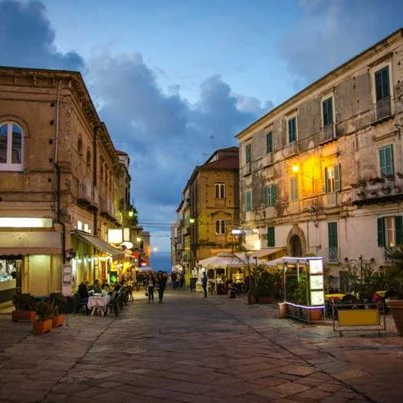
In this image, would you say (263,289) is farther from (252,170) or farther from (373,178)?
(252,170)

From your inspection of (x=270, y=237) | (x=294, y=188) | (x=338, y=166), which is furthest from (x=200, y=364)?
(x=270, y=237)

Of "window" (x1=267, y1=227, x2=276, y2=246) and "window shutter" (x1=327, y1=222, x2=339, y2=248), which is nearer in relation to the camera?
"window shutter" (x1=327, y1=222, x2=339, y2=248)

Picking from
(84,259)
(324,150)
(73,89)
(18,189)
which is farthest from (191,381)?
(324,150)

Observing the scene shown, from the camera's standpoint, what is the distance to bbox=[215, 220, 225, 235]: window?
50.9 metres

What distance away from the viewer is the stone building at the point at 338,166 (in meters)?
22.5

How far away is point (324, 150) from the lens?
2780 centimetres

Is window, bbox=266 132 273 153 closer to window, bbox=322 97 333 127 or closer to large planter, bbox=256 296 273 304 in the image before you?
window, bbox=322 97 333 127

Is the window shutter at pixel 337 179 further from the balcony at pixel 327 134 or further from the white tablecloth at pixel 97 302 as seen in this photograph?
the white tablecloth at pixel 97 302

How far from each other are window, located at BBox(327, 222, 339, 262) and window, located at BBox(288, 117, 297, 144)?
20.5ft

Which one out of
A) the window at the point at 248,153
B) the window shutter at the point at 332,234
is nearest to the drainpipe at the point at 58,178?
the window shutter at the point at 332,234

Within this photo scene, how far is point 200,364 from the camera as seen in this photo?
32.2 feet

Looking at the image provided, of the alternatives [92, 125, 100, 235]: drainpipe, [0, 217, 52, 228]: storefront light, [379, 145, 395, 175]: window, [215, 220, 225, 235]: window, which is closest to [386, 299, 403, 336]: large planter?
[379, 145, 395, 175]: window

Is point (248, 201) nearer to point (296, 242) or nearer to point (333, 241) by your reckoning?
point (296, 242)

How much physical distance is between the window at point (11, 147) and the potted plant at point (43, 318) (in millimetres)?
7673
